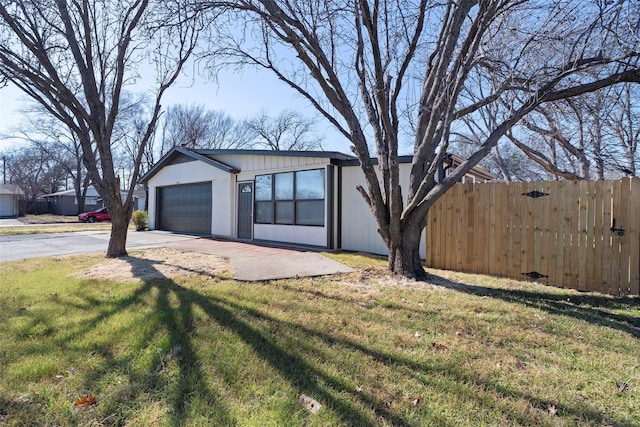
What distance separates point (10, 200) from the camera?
108ft

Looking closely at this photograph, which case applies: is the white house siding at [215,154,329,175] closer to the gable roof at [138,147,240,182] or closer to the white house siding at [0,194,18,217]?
the gable roof at [138,147,240,182]

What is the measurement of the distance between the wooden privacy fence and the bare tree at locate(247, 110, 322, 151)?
26.2 metres

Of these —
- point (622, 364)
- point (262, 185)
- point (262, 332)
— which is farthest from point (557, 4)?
point (262, 185)

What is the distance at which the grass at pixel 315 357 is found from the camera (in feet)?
6.37

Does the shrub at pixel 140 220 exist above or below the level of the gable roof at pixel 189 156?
below

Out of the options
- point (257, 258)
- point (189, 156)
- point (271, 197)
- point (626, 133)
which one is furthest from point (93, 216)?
point (626, 133)

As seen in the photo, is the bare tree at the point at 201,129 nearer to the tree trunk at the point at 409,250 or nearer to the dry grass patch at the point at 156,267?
the dry grass patch at the point at 156,267

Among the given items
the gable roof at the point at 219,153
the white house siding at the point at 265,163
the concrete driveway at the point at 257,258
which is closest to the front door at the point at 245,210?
the white house siding at the point at 265,163

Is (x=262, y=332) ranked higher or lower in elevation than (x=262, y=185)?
lower

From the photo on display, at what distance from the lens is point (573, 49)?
456 cm

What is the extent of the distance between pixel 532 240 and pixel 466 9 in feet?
12.2

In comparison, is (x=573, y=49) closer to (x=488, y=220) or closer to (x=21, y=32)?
(x=488, y=220)

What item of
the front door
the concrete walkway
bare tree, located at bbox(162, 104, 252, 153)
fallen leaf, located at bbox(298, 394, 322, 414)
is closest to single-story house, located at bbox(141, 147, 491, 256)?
the front door

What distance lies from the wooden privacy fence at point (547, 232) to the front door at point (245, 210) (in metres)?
6.59
